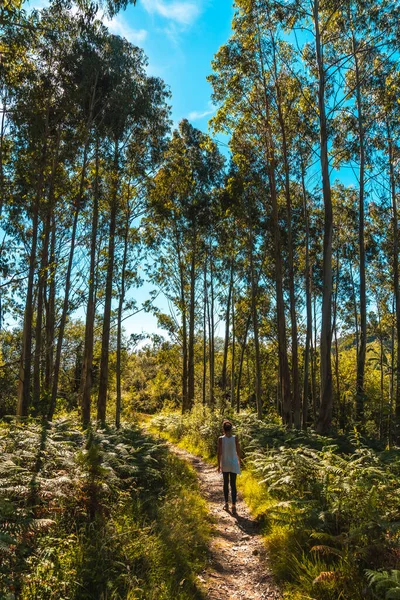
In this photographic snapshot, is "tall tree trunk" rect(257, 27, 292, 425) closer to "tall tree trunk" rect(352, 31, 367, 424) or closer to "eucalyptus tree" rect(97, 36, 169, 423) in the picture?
"tall tree trunk" rect(352, 31, 367, 424)

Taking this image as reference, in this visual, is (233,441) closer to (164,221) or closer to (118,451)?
(118,451)

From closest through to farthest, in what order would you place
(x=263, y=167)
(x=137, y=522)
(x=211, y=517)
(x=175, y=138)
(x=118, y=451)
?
(x=137, y=522) < (x=211, y=517) < (x=118, y=451) < (x=263, y=167) < (x=175, y=138)

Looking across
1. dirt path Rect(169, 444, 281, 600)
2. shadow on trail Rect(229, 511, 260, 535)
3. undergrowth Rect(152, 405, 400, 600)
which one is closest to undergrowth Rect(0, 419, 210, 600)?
dirt path Rect(169, 444, 281, 600)

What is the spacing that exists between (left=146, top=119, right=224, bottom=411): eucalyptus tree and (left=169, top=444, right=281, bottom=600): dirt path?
1296 centimetres

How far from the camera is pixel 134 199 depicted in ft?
54.1

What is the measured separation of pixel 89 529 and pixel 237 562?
1.96m

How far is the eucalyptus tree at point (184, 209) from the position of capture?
57.3 ft

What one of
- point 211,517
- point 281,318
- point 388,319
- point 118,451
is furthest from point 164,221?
point 388,319

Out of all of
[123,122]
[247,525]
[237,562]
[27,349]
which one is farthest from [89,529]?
[123,122]

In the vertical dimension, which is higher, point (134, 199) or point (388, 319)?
point (134, 199)

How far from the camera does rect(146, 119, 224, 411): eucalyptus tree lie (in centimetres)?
1745

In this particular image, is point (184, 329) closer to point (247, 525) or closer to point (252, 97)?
point (252, 97)

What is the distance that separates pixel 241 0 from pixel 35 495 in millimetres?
14957

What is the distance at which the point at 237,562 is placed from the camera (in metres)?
4.94
